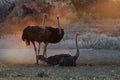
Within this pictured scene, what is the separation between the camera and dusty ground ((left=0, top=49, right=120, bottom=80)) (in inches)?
610

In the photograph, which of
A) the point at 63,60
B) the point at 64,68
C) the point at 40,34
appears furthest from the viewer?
the point at 40,34

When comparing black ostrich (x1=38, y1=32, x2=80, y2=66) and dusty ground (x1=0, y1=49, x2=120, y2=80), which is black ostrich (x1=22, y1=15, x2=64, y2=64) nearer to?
dusty ground (x1=0, y1=49, x2=120, y2=80)

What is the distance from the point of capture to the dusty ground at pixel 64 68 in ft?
50.9

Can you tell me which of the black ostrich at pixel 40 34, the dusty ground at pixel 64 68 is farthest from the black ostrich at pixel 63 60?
the black ostrich at pixel 40 34

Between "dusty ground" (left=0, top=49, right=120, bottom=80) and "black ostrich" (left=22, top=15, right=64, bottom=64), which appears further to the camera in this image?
"black ostrich" (left=22, top=15, right=64, bottom=64)

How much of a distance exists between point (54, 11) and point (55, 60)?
8999 millimetres

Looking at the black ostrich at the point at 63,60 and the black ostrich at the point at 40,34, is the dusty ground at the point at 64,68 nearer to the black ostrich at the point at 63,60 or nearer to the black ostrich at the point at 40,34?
the black ostrich at the point at 63,60

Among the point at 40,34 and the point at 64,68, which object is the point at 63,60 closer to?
the point at 64,68

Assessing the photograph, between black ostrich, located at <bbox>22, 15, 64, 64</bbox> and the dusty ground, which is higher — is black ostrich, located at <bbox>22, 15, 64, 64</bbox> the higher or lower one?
the higher one

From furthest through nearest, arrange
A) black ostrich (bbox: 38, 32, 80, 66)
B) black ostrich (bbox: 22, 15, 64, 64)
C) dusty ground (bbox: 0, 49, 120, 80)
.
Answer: black ostrich (bbox: 22, 15, 64, 64) < black ostrich (bbox: 38, 32, 80, 66) < dusty ground (bbox: 0, 49, 120, 80)

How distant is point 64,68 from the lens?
61.8ft

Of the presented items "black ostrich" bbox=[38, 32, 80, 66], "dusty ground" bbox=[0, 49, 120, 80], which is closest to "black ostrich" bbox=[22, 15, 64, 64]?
"dusty ground" bbox=[0, 49, 120, 80]

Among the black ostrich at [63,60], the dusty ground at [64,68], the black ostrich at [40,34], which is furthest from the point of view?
the black ostrich at [40,34]

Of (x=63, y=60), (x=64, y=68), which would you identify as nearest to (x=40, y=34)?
(x=63, y=60)
